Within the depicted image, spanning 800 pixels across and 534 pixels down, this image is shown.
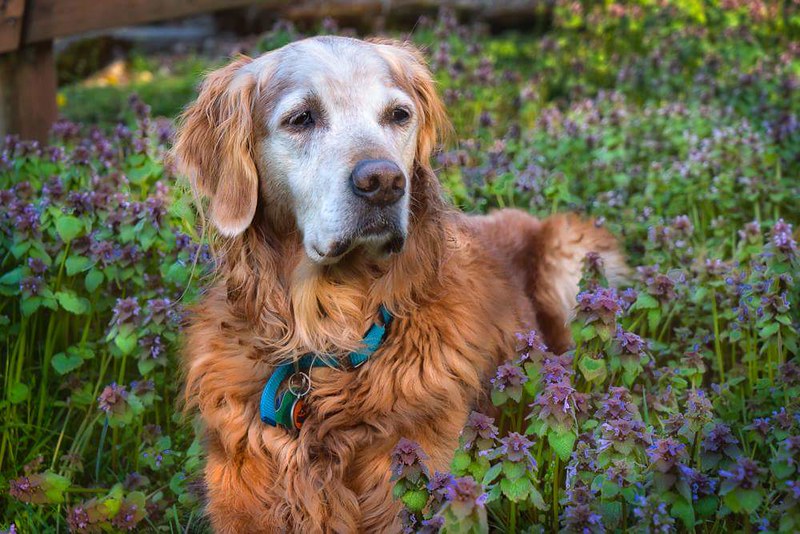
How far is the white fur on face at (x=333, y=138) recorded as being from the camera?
2.69m

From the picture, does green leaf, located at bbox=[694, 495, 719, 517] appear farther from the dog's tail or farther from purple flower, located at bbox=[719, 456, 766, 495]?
the dog's tail

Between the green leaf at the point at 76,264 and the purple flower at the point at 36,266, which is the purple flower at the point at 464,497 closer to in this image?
the green leaf at the point at 76,264

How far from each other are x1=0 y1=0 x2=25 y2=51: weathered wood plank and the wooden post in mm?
152

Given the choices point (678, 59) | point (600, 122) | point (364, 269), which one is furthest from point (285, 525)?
point (678, 59)

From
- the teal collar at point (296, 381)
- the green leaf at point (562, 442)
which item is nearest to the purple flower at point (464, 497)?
the green leaf at point (562, 442)

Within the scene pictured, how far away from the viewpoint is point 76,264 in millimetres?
3264

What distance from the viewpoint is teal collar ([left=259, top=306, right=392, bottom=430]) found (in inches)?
110

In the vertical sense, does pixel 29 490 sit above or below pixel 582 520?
below

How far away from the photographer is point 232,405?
2863mm

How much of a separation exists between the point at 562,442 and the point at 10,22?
11.4 ft

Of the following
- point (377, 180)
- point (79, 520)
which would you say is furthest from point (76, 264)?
point (377, 180)

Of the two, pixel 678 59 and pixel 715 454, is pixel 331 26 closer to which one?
pixel 678 59

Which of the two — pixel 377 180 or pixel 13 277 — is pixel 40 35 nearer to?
pixel 13 277

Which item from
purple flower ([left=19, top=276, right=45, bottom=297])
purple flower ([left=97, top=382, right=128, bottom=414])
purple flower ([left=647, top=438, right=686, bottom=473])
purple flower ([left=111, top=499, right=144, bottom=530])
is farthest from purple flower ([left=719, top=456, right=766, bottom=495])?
purple flower ([left=19, top=276, right=45, bottom=297])
